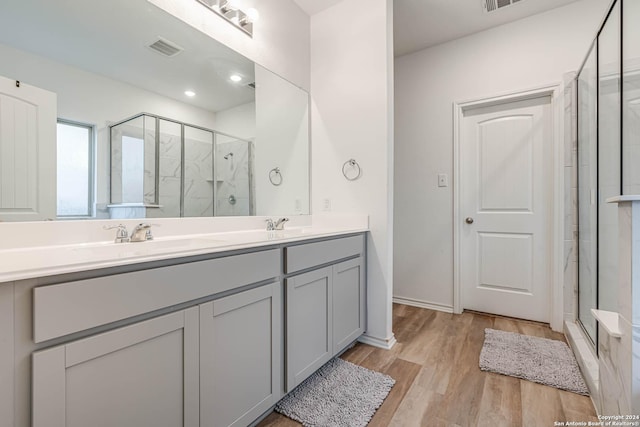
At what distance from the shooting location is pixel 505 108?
8.29 feet

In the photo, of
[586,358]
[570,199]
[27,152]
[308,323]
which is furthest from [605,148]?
[27,152]

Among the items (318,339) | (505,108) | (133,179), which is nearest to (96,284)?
(133,179)

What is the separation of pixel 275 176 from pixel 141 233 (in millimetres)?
1035

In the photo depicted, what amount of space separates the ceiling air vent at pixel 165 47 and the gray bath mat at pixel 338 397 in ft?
6.08

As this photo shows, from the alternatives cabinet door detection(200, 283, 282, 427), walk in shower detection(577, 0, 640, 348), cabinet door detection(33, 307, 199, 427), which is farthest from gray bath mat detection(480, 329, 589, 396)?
cabinet door detection(33, 307, 199, 427)

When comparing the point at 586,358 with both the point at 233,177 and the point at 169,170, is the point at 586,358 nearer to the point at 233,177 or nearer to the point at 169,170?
the point at 233,177

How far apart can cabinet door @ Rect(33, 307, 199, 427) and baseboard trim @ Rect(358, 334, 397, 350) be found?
133cm

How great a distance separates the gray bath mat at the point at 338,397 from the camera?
132cm

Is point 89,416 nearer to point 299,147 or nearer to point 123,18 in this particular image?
point 123,18

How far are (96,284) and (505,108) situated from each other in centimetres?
302

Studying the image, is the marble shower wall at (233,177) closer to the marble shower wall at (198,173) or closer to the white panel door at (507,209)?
the marble shower wall at (198,173)

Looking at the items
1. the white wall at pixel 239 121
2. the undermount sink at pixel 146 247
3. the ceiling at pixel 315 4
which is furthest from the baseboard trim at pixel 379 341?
the ceiling at pixel 315 4

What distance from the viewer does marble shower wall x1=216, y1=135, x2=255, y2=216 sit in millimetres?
1756

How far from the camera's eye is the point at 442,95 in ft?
8.97
